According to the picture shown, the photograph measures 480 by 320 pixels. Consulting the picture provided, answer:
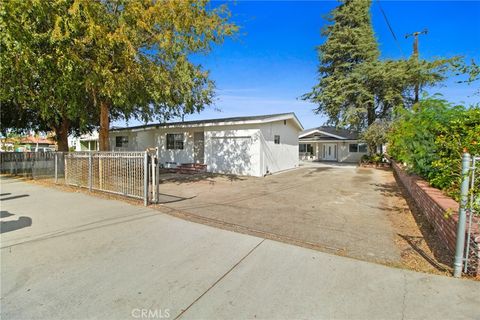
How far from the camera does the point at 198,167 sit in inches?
606

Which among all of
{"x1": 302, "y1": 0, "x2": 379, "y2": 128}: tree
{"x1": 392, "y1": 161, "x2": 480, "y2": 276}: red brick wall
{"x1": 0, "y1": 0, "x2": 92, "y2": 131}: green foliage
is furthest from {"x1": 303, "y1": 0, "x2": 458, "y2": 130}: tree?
{"x1": 0, "y1": 0, "x2": 92, "y2": 131}: green foliage

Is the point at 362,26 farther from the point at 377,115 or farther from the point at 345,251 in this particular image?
the point at 345,251

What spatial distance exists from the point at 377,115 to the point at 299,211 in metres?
18.8

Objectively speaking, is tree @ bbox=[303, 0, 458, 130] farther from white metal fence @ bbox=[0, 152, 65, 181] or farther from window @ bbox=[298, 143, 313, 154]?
white metal fence @ bbox=[0, 152, 65, 181]

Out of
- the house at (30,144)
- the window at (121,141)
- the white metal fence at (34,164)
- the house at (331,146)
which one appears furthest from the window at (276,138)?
the house at (30,144)

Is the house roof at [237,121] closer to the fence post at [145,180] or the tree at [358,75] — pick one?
the tree at [358,75]

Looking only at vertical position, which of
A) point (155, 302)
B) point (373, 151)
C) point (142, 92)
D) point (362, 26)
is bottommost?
point (155, 302)

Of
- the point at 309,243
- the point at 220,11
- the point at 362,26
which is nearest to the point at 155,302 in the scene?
the point at 309,243

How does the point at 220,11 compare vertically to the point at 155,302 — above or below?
above

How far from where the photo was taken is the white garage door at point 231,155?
13.8m

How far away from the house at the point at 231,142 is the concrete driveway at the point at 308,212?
4029mm

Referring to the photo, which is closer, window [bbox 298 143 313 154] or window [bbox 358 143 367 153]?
window [bbox 358 143 367 153]

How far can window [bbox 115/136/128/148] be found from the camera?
20.5m

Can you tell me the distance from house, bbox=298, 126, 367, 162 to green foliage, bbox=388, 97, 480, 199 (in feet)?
62.2
